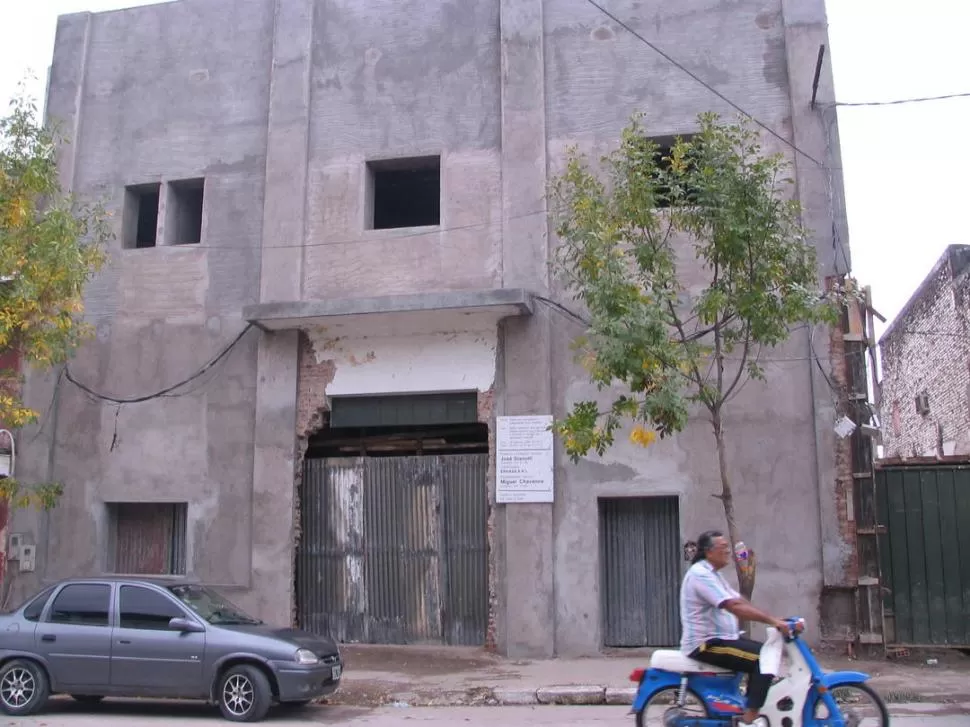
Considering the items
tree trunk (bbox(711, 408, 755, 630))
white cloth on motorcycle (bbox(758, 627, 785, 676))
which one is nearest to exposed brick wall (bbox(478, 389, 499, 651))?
tree trunk (bbox(711, 408, 755, 630))

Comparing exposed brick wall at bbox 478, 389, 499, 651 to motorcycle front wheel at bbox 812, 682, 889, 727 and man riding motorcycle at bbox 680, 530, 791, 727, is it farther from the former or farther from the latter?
motorcycle front wheel at bbox 812, 682, 889, 727

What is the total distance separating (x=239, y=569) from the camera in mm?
13617

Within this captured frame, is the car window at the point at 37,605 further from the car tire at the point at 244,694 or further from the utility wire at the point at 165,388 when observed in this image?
the utility wire at the point at 165,388

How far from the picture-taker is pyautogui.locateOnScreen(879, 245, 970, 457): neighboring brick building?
18047 millimetres

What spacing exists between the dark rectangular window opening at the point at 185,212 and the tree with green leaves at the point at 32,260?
209 cm

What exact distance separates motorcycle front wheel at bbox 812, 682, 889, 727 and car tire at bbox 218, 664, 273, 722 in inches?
192

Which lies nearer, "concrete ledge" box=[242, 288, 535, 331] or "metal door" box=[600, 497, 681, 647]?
"metal door" box=[600, 497, 681, 647]

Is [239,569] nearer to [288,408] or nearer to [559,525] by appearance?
[288,408]

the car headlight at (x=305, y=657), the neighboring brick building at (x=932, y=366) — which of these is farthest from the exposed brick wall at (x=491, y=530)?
the neighboring brick building at (x=932, y=366)

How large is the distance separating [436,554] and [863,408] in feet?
19.4

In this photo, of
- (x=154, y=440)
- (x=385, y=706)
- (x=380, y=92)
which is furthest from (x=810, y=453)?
(x=154, y=440)

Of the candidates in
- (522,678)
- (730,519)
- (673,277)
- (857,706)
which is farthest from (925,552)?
(857,706)

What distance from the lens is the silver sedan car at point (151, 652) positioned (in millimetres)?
8953

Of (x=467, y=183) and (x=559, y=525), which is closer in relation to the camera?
(x=559, y=525)
